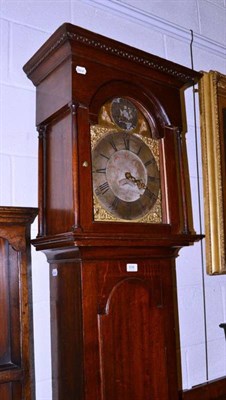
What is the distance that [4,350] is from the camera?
3.95 ft

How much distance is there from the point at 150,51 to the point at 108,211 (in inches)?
34.6

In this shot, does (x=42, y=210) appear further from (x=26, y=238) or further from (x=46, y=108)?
(x=46, y=108)

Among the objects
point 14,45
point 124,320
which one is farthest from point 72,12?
point 124,320

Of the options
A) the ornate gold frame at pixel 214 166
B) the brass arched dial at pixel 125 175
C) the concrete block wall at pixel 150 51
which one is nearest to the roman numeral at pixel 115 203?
the brass arched dial at pixel 125 175

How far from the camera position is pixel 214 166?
1786 millimetres

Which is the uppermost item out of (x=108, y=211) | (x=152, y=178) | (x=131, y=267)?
(x=152, y=178)

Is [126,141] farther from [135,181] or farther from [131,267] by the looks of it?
[131,267]

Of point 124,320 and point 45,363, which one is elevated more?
point 124,320

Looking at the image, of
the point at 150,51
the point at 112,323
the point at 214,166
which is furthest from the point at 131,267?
the point at 150,51

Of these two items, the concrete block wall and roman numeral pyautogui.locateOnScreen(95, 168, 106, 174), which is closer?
roman numeral pyautogui.locateOnScreen(95, 168, 106, 174)

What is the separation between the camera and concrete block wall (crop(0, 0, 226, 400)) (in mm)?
1342

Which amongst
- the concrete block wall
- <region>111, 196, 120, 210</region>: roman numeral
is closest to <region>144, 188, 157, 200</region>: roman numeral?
<region>111, 196, 120, 210</region>: roman numeral

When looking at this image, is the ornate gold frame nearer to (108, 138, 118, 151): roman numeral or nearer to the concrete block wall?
the concrete block wall

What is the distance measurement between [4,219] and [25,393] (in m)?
0.47
